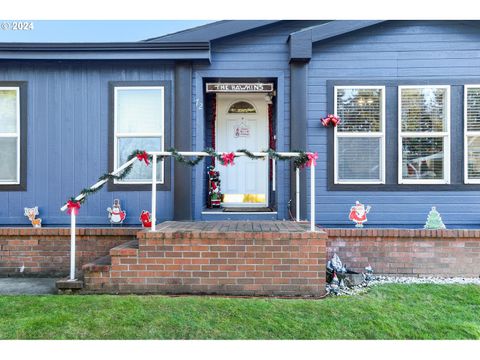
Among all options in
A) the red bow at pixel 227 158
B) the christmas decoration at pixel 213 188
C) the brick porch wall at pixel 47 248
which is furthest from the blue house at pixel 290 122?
the red bow at pixel 227 158

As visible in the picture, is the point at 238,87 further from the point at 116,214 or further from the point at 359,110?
the point at 116,214

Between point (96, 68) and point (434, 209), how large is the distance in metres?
5.60

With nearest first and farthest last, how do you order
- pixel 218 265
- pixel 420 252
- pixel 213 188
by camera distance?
pixel 218 265 → pixel 420 252 → pixel 213 188

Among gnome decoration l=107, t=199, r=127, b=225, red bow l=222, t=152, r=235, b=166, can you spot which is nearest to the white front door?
gnome decoration l=107, t=199, r=127, b=225

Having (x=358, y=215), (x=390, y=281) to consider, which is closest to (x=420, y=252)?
(x=390, y=281)

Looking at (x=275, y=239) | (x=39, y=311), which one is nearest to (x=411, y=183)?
(x=275, y=239)

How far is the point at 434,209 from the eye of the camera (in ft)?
16.2

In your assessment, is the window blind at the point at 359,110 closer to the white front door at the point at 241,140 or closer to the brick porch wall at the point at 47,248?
the white front door at the point at 241,140

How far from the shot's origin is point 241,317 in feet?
9.48

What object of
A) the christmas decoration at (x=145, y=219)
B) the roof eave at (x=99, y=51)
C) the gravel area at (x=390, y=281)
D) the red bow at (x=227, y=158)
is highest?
the roof eave at (x=99, y=51)

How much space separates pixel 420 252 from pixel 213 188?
3462 mm

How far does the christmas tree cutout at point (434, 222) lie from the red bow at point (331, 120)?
1926 millimetres

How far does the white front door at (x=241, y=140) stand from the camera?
6340mm
